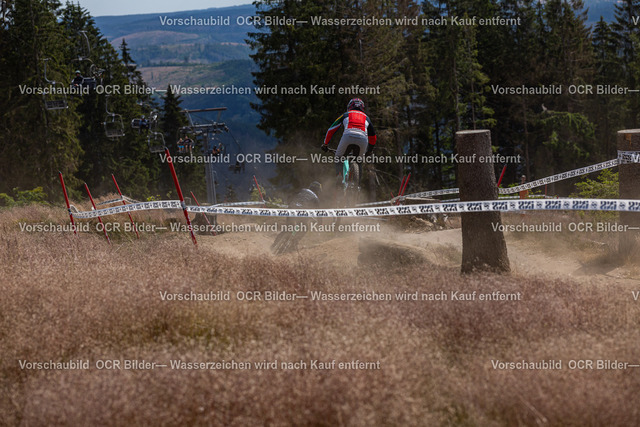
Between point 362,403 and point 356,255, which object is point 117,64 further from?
point 362,403

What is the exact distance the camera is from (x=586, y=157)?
Result: 131ft

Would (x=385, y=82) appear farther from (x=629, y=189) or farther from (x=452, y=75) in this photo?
(x=629, y=189)

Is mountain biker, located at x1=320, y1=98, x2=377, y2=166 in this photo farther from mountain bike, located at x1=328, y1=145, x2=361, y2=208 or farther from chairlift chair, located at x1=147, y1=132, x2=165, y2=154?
chairlift chair, located at x1=147, y1=132, x2=165, y2=154

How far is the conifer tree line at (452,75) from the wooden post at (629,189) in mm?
21297

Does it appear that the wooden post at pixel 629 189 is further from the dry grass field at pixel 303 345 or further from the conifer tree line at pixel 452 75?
the conifer tree line at pixel 452 75

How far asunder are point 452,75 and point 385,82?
967 centimetres

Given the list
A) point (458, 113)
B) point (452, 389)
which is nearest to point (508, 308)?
point (452, 389)

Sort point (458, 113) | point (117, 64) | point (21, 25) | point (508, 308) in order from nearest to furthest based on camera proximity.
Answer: point (508, 308)
point (21, 25)
point (458, 113)
point (117, 64)

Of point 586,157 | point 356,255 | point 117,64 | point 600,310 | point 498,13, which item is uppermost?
point 498,13

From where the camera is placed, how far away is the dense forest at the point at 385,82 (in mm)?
30781

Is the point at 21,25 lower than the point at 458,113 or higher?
higher

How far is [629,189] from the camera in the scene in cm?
931

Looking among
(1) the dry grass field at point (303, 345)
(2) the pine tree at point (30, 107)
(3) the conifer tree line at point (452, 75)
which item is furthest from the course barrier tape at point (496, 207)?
(2) the pine tree at point (30, 107)

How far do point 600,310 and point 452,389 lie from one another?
237 centimetres
